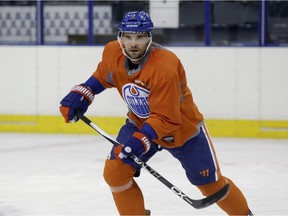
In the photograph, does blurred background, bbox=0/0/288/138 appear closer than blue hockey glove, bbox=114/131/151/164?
No

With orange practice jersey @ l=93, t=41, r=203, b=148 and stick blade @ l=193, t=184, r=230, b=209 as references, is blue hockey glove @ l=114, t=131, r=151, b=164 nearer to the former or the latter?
orange practice jersey @ l=93, t=41, r=203, b=148

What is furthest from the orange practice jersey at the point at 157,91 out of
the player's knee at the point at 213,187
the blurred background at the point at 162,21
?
the blurred background at the point at 162,21

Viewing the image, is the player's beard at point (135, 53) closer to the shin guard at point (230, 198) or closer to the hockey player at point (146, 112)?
the hockey player at point (146, 112)

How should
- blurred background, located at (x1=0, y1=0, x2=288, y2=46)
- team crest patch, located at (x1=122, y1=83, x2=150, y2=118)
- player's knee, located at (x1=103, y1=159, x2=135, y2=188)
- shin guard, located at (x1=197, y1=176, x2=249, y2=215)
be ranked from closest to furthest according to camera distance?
1. team crest patch, located at (x1=122, y1=83, x2=150, y2=118)
2. player's knee, located at (x1=103, y1=159, x2=135, y2=188)
3. shin guard, located at (x1=197, y1=176, x2=249, y2=215)
4. blurred background, located at (x1=0, y1=0, x2=288, y2=46)

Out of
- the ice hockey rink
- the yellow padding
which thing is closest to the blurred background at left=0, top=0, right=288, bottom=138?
the yellow padding

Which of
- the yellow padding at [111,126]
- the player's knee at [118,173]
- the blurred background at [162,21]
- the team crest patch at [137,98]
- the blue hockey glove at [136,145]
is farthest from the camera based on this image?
the blurred background at [162,21]

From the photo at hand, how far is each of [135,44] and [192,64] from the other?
4244mm

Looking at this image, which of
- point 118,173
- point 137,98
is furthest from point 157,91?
point 118,173

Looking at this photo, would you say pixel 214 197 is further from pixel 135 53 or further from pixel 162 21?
pixel 162 21

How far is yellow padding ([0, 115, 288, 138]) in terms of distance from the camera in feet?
24.3

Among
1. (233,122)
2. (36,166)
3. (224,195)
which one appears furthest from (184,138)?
(233,122)

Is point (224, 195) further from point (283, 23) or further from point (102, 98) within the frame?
point (283, 23)

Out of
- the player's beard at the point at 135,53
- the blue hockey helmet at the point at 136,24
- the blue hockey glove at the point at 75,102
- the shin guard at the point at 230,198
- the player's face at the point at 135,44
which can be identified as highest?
the blue hockey helmet at the point at 136,24

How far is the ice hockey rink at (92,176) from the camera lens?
4461 millimetres
